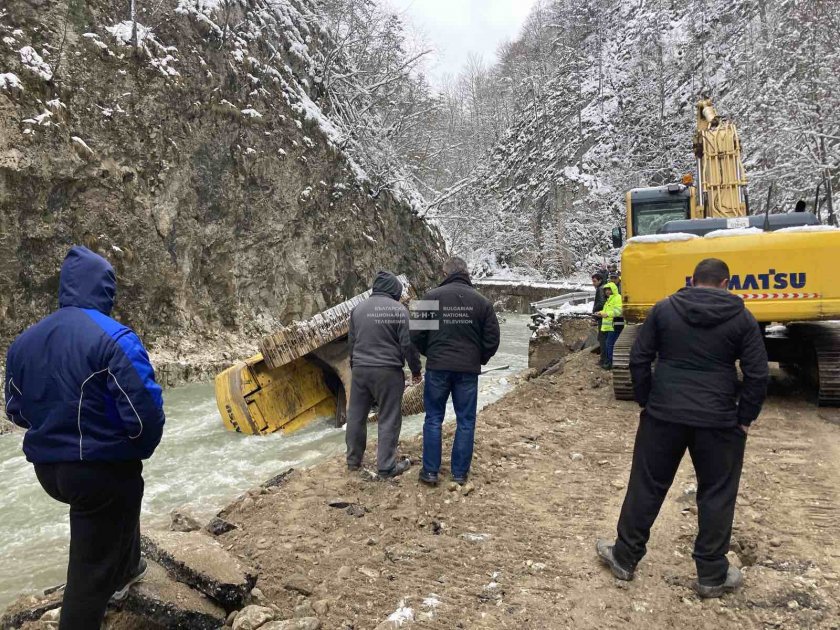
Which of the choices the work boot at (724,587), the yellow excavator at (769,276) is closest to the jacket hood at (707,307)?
the work boot at (724,587)

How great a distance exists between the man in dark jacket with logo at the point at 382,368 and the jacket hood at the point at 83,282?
2.48 m

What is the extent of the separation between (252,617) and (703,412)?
7.95 feet

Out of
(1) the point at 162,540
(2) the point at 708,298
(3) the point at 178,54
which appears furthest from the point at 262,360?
(3) the point at 178,54

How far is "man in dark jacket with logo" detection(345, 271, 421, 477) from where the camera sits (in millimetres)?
4633

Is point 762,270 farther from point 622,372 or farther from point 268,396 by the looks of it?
point 268,396

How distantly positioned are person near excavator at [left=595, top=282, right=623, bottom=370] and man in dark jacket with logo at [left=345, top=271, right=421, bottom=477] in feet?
16.0

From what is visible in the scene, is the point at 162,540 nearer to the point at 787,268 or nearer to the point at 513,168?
the point at 787,268

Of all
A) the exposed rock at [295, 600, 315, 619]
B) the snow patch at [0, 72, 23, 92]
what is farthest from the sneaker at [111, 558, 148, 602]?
the snow patch at [0, 72, 23, 92]

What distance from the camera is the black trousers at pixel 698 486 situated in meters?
2.67

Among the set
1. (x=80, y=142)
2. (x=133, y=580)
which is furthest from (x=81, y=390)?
(x=80, y=142)

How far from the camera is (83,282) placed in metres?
2.37

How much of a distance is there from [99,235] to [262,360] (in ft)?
17.0

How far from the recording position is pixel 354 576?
3.08 metres

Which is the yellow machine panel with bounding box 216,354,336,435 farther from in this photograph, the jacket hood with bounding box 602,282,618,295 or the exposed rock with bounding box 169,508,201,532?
the jacket hood with bounding box 602,282,618,295
